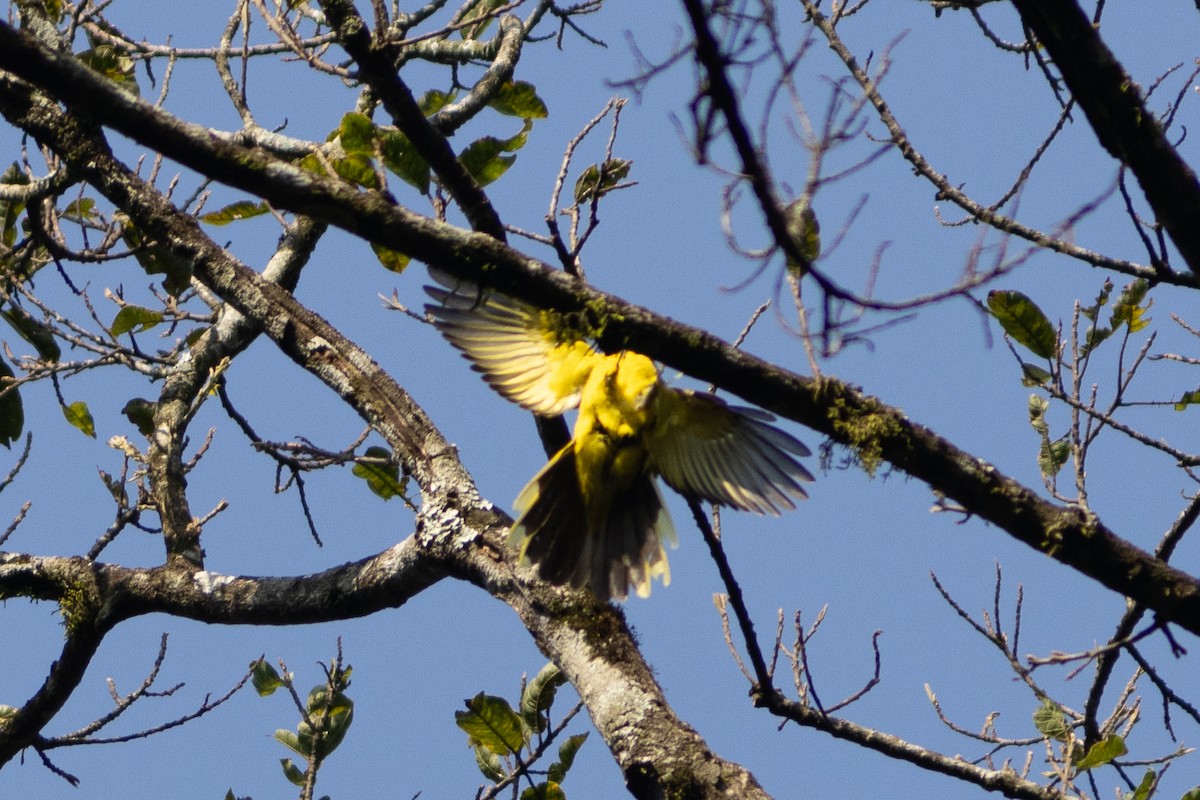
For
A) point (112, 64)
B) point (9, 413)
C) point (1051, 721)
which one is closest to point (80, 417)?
point (9, 413)

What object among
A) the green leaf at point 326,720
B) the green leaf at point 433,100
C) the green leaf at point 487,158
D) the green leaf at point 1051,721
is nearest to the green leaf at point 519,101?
the green leaf at point 433,100

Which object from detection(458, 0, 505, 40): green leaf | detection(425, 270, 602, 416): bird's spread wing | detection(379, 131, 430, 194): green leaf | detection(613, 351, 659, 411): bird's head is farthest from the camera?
detection(458, 0, 505, 40): green leaf

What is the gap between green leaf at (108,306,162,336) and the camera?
13.8ft

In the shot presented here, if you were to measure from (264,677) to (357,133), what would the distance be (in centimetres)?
197

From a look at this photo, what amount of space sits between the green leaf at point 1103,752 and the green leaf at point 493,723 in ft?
5.15

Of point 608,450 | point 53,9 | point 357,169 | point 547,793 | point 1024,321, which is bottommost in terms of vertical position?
point 547,793

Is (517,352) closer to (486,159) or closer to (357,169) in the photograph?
(486,159)

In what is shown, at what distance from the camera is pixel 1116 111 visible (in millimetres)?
2168

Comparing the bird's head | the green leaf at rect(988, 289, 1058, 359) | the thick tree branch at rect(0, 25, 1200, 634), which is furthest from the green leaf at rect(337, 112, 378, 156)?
the green leaf at rect(988, 289, 1058, 359)

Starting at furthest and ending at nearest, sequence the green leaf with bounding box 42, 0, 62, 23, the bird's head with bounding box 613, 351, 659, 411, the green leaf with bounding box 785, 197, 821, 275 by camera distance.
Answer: the green leaf with bounding box 42, 0, 62, 23, the bird's head with bounding box 613, 351, 659, 411, the green leaf with bounding box 785, 197, 821, 275

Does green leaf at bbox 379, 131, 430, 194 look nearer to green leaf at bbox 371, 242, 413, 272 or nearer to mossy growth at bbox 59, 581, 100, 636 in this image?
green leaf at bbox 371, 242, 413, 272

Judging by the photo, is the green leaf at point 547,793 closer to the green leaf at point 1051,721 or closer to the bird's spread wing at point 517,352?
the bird's spread wing at point 517,352

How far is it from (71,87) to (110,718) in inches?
93.5

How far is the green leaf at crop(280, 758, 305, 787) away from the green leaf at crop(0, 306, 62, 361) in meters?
1.73
